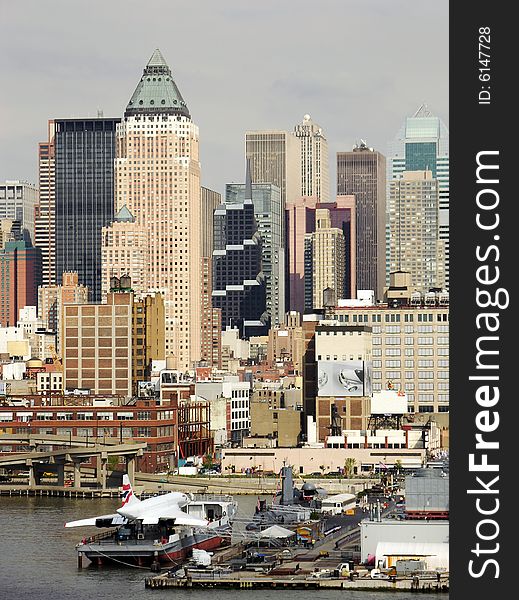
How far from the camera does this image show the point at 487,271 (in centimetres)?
2231

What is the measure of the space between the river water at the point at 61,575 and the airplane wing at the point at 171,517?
11.7 ft

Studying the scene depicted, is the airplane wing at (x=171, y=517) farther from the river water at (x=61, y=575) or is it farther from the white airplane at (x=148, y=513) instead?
the river water at (x=61, y=575)

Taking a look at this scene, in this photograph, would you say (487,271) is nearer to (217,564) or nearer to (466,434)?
(466,434)

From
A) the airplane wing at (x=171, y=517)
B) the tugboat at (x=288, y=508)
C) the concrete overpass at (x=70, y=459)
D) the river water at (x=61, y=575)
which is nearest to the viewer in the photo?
the river water at (x=61, y=575)

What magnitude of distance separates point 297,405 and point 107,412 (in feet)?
120

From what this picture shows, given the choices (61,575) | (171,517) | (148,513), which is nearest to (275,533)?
(171,517)

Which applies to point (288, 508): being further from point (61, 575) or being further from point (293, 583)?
point (293, 583)

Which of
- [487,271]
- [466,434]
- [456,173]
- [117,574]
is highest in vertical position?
[456,173]

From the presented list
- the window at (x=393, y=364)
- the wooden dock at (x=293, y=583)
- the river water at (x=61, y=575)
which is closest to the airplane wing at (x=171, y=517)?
the river water at (x=61, y=575)

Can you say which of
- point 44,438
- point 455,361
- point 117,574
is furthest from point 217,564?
point 44,438

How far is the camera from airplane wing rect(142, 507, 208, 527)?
230ft

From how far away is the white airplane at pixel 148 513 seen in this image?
69938mm

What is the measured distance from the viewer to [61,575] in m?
63.4

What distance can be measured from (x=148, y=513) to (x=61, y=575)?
25.2 ft
